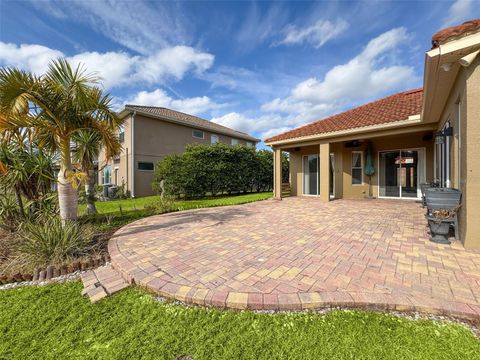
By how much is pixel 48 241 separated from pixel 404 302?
570cm

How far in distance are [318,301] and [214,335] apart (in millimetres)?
1262

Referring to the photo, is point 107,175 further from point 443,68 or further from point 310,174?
point 443,68

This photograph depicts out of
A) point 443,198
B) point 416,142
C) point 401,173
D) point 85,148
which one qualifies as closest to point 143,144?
point 85,148

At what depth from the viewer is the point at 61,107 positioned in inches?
181

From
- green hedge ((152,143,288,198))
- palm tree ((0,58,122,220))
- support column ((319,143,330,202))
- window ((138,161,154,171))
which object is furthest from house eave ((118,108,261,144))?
support column ((319,143,330,202))

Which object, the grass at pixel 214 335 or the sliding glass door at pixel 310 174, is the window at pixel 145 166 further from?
the grass at pixel 214 335

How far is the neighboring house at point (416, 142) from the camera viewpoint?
12.8 feet

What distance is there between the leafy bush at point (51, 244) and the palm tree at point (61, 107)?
637 mm

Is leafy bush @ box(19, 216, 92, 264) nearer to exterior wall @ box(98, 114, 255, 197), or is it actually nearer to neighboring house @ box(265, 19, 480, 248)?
neighboring house @ box(265, 19, 480, 248)

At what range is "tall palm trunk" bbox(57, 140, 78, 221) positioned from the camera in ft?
15.3

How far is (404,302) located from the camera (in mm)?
2467

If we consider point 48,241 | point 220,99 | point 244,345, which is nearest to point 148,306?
point 244,345

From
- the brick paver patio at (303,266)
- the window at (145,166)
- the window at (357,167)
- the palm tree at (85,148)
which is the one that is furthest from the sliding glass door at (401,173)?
the window at (145,166)

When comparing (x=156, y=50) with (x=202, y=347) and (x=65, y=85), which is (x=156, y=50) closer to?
(x=65, y=85)
